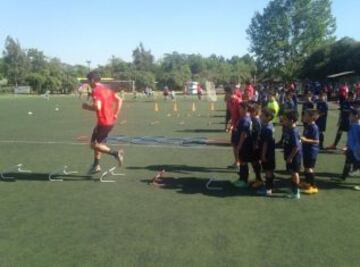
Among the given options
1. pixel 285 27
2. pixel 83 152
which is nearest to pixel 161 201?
pixel 83 152

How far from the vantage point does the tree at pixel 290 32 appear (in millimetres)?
82438

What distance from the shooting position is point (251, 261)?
591cm

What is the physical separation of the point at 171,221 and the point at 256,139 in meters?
3.32

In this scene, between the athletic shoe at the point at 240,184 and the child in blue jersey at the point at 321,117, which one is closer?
the athletic shoe at the point at 240,184

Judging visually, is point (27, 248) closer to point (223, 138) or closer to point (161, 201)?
point (161, 201)

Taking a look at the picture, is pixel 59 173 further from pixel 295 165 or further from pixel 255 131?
pixel 295 165

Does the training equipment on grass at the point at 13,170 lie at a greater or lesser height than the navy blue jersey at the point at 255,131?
lesser

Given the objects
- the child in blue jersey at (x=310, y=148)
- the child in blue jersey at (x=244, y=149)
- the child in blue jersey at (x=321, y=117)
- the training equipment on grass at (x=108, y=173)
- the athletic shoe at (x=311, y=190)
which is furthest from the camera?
the child in blue jersey at (x=321, y=117)

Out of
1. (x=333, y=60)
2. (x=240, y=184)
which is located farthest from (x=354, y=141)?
(x=333, y=60)

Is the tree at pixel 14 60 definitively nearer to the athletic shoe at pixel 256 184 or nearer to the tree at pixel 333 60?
the tree at pixel 333 60

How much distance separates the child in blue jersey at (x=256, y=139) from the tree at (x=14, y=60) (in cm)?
13327

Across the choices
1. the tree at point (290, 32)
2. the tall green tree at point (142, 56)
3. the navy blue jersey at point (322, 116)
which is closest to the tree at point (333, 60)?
the tree at point (290, 32)

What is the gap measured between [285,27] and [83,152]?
73.8m

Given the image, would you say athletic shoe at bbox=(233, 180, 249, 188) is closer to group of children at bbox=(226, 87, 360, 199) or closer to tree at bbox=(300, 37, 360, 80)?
group of children at bbox=(226, 87, 360, 199)
